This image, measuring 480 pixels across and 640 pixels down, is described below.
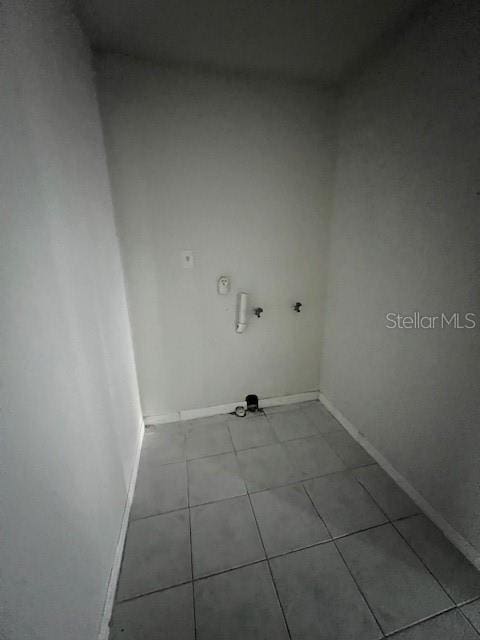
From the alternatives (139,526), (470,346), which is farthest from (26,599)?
(470,346)

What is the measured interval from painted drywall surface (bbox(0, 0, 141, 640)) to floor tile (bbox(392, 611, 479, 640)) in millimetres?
1183

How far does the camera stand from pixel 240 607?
1.04 meters

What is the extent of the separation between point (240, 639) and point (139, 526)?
67 cm

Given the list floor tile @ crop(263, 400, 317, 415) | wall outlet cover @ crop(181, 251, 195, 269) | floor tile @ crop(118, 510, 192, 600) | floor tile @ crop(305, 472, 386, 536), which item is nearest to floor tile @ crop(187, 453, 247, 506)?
floor tile @ crop(118, 510, 192, 600)

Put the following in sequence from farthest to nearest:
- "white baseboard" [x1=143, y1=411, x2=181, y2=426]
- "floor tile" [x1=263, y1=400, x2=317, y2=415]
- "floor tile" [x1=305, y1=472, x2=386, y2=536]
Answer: "floor tile" [x1=263, y1=400, x2=317, y2=415] < "white baseboard" [x1=143, y1=411, x2=181, y2=426] < "floor tile" [x1=305, y1=472, x2=386, y2=536]

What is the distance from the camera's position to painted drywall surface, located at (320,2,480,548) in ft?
3.62

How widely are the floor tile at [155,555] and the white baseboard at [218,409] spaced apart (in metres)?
0.80

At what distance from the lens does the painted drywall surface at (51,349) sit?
22.5 inches

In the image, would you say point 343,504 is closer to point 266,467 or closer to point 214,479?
point 266,467

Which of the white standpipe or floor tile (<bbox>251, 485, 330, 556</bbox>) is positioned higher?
the white standpipe

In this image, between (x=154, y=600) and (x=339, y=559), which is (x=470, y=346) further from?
(x=154, y=600)

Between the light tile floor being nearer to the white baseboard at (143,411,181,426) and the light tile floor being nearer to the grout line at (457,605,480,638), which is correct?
the grout line at (457,605,480,638)

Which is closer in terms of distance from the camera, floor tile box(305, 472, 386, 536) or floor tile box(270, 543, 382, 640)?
floor tile box(270, 543, 382, 640)

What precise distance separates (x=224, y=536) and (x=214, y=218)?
191 cm
